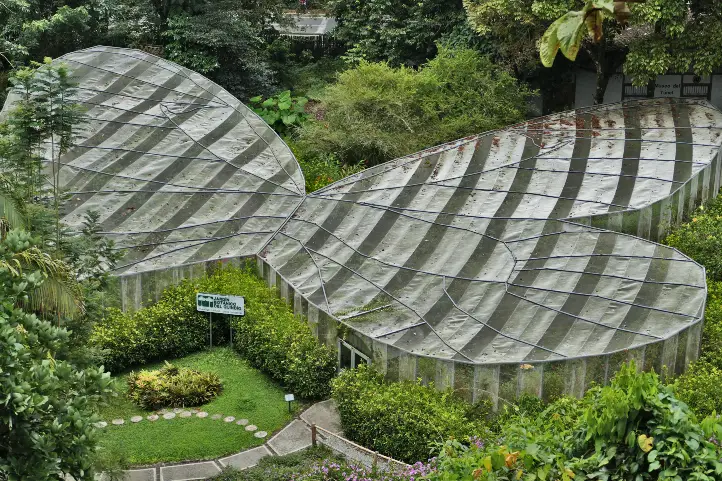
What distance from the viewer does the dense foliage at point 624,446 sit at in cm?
904

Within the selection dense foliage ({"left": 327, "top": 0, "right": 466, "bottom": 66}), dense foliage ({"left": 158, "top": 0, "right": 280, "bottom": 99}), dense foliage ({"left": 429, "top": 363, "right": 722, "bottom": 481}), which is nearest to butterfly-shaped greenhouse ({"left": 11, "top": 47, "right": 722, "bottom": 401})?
dense foliage ({"left": 158, "top": 0, "right": 280, "bottom": 99})

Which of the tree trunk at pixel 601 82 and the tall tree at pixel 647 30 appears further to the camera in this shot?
the tree trunk at pixel 601 82

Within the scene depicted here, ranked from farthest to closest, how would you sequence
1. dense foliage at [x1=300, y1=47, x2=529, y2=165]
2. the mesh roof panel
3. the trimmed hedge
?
dense foliage at [x1=300, y1=47, x2=529, y2=165] → the trimmed hedge → the mesh roof panel

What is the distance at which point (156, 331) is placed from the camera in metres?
23.0

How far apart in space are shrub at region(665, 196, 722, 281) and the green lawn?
11058 millimetres

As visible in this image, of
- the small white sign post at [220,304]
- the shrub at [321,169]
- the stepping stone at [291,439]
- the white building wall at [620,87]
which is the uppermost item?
the white building wall at [620,87]

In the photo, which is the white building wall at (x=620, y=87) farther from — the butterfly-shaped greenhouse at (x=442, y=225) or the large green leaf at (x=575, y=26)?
the large green leaf at (x=575, y=26)

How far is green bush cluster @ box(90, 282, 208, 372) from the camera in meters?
22.6

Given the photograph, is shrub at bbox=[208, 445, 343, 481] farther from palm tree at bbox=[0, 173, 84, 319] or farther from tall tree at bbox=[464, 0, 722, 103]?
tall tree at bbox=[464, 0, 722, 103]

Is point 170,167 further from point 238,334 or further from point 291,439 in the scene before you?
point 291,439

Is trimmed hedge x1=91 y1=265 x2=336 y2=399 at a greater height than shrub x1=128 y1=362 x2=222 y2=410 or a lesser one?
greater

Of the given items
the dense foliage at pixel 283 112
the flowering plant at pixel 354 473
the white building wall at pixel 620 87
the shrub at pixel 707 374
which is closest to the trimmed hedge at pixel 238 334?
the flowering plant at pixel 354 473

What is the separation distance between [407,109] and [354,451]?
15394mm

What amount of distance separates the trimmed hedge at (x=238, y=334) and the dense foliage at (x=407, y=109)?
813cm
